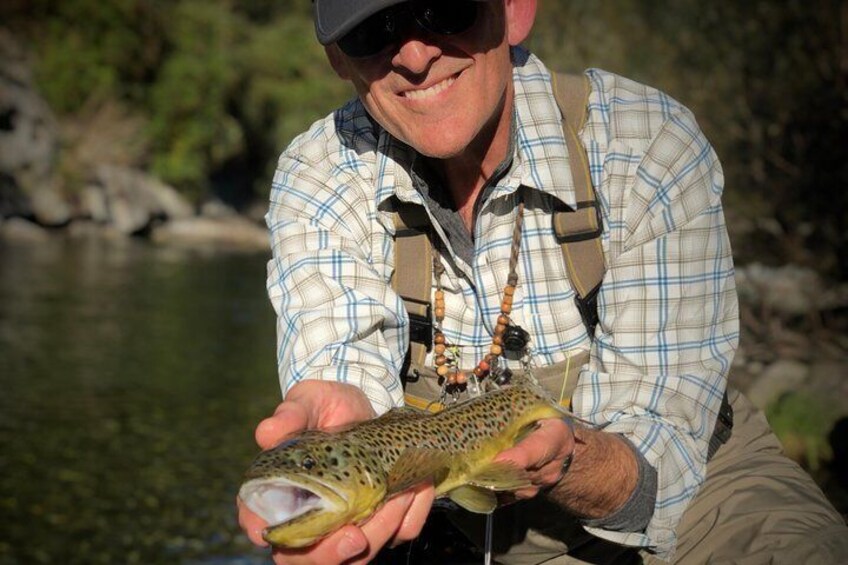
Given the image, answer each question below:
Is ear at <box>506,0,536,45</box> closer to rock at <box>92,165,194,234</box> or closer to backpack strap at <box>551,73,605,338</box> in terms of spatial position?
backpack strap at <box>551,73,605,338</box>

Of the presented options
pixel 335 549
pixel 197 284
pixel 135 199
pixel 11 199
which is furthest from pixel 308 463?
pixel 135 199

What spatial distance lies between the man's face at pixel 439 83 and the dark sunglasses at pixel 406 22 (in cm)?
3

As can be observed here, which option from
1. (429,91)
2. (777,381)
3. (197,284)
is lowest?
(777,381)

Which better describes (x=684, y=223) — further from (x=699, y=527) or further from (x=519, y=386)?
(x=699, y=527)

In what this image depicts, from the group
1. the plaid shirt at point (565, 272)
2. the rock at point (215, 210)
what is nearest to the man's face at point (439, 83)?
the plaid shirt at point (565, 272)

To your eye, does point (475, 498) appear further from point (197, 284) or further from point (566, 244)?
point (197, 284)

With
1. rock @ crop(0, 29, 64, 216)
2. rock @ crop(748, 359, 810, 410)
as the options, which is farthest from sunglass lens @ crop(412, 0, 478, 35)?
rock @ crop(0, 29, 64, 216)

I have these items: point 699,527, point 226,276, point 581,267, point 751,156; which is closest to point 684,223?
point 581,267

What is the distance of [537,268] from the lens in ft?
11.0

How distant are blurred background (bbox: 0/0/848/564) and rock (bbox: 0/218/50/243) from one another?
0.09 meters

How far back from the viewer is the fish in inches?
88.9

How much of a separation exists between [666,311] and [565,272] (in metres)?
0.32

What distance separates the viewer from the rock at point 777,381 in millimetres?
9414

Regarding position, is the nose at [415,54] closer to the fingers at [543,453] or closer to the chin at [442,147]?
the chin at [442,147]
